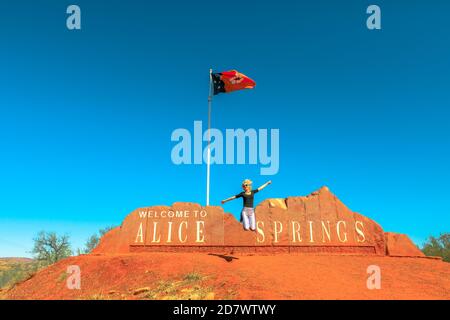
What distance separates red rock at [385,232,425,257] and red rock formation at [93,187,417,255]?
80 mm

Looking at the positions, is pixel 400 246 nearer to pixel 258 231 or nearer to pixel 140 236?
pixel 258 231

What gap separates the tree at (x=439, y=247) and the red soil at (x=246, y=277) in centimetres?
2238

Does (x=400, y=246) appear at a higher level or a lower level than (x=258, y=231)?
lower

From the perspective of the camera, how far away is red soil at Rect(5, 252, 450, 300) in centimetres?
1100

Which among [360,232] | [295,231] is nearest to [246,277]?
[295,231]

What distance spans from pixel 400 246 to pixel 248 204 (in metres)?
10.8

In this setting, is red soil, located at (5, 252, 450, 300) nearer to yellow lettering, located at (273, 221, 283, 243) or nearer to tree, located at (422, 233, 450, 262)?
yellow lettering, located at (273, 221, 283, 243)

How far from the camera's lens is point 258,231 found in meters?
18.3

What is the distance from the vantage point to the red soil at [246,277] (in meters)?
11.0

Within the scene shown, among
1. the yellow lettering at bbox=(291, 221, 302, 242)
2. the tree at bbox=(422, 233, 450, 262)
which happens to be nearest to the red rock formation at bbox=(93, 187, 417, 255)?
the yellow lettering at bbox=(291, 221, 302, 242)

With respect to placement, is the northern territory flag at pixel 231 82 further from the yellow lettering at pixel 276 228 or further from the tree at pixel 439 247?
the tree at pixel 439 247
